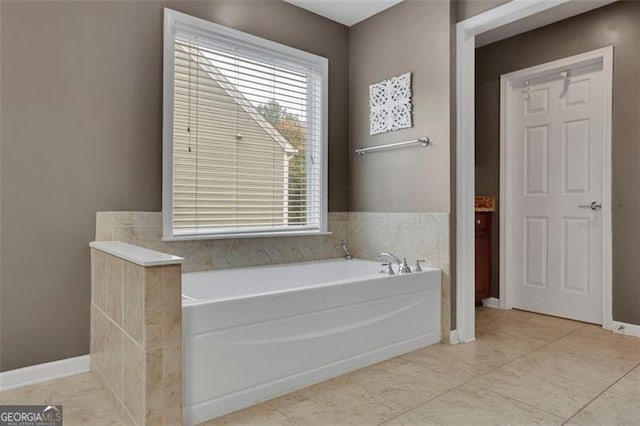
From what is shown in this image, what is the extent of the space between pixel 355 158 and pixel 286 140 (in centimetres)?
65

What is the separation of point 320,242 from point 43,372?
1.99m

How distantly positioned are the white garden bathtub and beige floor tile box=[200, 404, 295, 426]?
36 millimetres

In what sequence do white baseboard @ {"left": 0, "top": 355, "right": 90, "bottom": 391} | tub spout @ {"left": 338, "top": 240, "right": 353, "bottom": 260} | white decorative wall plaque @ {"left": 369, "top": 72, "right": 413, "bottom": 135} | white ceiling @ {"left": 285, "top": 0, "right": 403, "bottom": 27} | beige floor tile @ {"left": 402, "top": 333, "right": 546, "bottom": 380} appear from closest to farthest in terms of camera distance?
white baseboard @ {"left": 0, "top": 355, "right": 90, "bottom": 391}, beige floor tile @ {"left": 402, "top": 333, "right": 546, "bottom": 380}, white decorative wall plaque @ {"left": 369, "top": 72, "right": 413, "bottom": 135}, white ceiling @ {"left": 285, "top": 0, "right": 403, "bottom": 27}, tub spout @ {"left": 338, "top": 240, "right": 353, "bottom": 260}

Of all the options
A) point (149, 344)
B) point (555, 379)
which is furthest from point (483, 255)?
point (149, 344)

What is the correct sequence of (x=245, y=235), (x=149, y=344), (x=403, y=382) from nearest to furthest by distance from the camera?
(x=149, y=344) → (x=403, y=382) → (x=245, y=235)

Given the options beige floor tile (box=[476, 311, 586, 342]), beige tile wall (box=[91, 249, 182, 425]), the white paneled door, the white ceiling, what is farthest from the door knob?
beige tile wall (box=[91, 249, 182, 425])

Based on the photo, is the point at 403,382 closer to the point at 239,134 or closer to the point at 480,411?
the point at 480,411

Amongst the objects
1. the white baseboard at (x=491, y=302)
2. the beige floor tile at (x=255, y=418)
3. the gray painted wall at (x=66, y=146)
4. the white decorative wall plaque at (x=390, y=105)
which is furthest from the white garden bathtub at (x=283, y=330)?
the white baseboard at (x=491, y=302)

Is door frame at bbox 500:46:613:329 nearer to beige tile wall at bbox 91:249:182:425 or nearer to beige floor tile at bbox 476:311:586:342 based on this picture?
beige floor tile at bbox 476:311:586:342

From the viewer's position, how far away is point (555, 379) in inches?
86.2

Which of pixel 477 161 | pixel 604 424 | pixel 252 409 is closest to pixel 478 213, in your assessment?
pixel 477 161

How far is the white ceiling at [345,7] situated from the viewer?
3.18 m

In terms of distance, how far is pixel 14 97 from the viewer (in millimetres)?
2105

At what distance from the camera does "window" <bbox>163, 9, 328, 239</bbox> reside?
2652 millimetres
